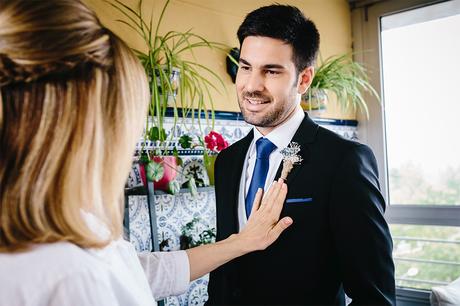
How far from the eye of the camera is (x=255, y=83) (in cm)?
171

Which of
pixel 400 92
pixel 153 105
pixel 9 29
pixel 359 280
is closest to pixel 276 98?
pixel 153 105

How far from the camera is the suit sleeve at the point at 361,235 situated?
55.4 inches

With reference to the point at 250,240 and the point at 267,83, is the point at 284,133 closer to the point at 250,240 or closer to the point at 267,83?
the point at 267,83

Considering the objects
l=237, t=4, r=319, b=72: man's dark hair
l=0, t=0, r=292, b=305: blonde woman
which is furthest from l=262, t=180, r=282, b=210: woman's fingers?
l=0, t=0, r=292, b=305: blonde woman

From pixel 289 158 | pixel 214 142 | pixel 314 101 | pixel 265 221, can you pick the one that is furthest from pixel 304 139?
pixel 314 101

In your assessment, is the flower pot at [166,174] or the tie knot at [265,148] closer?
the tie knot at [265,148]

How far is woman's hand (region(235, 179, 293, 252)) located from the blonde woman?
72 centimetres

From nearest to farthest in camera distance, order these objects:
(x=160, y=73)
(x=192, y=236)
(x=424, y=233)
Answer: (x=160, y=73), (x=192, y=236), (x=424, y=233)

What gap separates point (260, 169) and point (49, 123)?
107 centimetres

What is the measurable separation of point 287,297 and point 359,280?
Answer: 0.27 metres

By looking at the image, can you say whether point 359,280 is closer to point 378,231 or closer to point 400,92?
point 378,231

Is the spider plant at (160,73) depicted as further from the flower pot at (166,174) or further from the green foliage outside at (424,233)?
the green foliage outside at (424,233)

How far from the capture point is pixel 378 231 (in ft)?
A: 4.68

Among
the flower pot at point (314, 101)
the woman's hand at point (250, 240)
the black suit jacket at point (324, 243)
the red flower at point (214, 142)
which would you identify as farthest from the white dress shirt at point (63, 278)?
the flower pot at point (314, 101)
